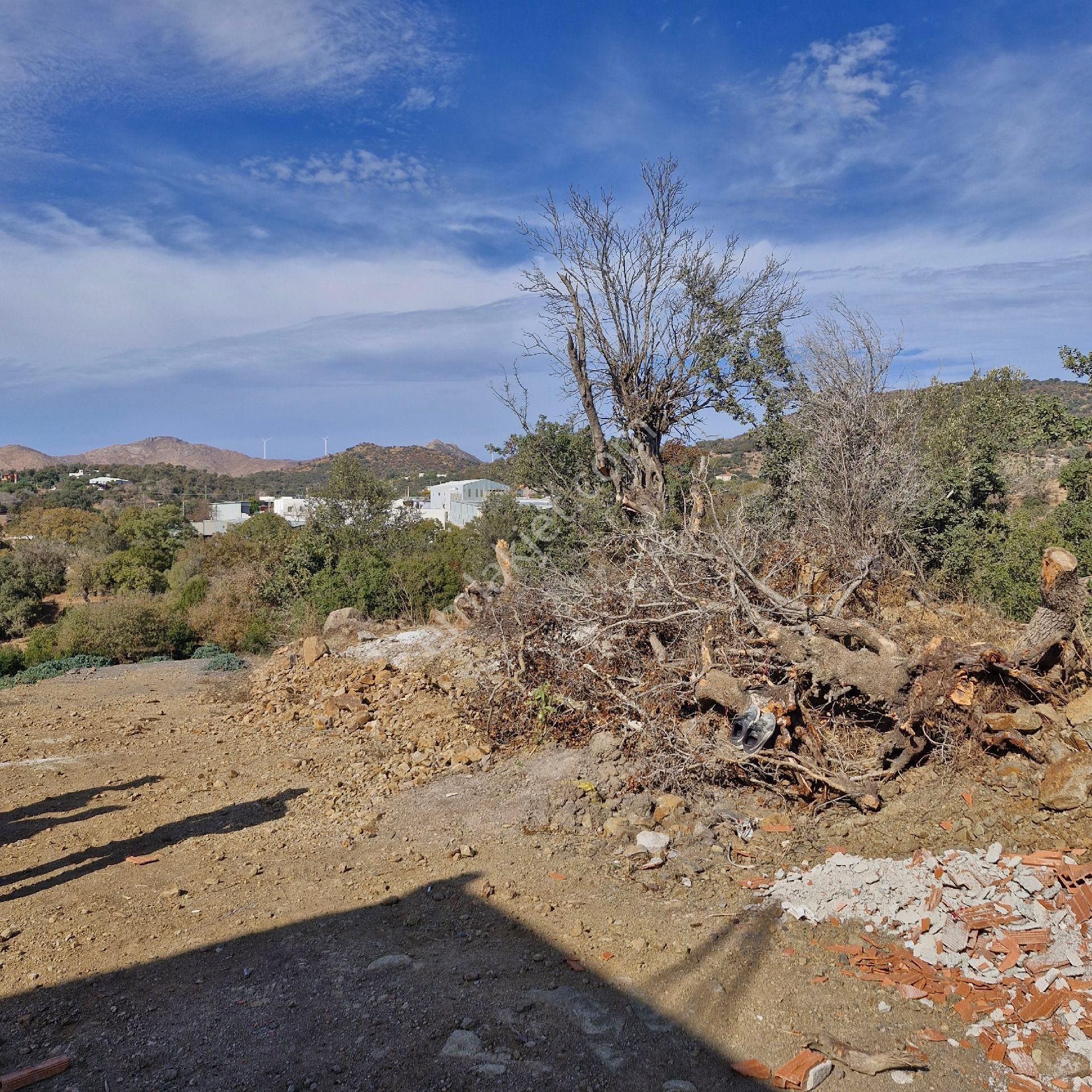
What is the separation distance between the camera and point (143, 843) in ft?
17.9

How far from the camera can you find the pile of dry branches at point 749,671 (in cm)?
505

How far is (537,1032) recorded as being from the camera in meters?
3.19

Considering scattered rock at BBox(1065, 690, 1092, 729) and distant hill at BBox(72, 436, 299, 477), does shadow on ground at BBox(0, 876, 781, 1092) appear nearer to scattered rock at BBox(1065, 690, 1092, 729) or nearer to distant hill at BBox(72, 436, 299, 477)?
scattered rock at BBox(1065, 690, 1092, 729)

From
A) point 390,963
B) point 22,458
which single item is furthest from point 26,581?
point 22,458

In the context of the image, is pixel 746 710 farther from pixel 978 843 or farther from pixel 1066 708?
pixel 1066 708

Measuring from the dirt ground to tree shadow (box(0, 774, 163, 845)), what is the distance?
0.04 metres

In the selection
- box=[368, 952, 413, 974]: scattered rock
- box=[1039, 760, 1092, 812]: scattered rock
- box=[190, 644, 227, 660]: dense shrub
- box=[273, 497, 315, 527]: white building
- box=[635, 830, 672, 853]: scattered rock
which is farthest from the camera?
box=[273, 497, 315, 527]: white building

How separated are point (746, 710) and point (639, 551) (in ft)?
7.19

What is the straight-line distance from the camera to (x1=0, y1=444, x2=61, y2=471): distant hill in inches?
4114

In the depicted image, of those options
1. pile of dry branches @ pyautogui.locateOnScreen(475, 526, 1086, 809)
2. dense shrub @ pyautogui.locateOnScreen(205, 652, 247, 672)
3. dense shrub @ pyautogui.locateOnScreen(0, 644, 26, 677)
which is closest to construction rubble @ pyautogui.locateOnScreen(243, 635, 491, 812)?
pile of dry branches @ pyautogui.locateOnScreen(475, 526, 1086, 809)

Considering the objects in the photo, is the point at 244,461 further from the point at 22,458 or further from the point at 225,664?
the point at 225,664

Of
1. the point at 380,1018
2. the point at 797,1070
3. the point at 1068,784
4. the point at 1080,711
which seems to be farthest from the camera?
the point at 1080,711

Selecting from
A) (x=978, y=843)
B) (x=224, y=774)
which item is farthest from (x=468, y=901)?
(x=224, y=774)

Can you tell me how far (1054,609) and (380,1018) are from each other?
15.1ft
